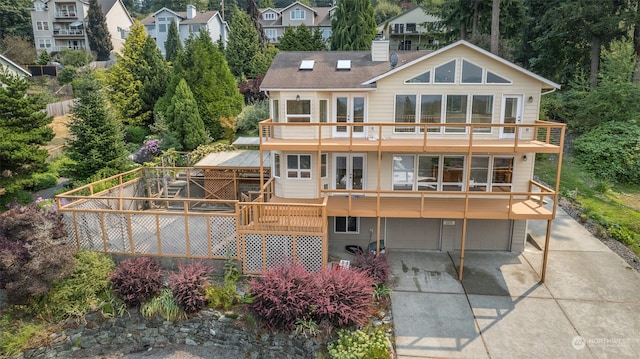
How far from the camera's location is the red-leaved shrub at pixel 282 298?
11.1m

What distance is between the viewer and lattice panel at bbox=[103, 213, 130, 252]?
13.6 meters

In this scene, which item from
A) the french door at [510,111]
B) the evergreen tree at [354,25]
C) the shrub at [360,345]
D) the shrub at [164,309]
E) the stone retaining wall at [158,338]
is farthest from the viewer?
the evergreen tree at [354,25]

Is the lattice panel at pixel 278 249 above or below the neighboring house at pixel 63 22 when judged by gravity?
below

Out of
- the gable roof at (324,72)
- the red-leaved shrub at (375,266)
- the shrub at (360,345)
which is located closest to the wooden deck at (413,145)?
the gable roof at (324,72)

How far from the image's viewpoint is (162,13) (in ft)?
182

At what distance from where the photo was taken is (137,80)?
99.1ft

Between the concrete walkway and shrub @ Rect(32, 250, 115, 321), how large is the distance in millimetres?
9242

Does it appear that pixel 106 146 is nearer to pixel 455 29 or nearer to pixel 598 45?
pixel 455 29

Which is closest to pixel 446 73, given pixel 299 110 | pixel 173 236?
pixel 299 110

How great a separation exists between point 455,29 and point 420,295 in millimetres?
24326

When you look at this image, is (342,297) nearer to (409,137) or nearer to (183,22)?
(409,137)

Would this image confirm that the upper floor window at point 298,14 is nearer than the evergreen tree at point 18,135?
No

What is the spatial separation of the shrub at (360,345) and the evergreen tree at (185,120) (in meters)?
18.4

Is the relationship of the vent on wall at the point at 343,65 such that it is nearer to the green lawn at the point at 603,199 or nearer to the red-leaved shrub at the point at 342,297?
the red-leaved shrub at the point at 342,297
